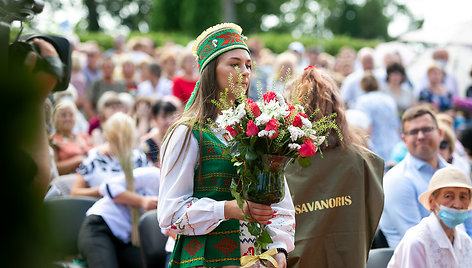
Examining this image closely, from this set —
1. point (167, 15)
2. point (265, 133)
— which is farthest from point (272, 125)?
point (167, 15)

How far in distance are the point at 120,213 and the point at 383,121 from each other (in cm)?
458

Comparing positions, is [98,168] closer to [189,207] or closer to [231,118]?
[189,207]

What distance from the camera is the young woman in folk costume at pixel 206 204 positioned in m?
2.67

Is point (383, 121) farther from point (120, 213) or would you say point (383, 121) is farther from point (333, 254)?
point (333, 254)

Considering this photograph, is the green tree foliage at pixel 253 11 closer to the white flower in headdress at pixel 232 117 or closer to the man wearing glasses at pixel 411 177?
the man wearing glasses at pixel 411 177

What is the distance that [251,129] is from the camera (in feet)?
8.39

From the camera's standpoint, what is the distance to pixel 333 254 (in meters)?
3.54

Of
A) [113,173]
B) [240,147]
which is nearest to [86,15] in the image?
[113,173]

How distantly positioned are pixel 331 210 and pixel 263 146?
1.14 metres

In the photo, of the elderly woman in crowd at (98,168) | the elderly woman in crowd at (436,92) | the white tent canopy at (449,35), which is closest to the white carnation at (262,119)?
the elderly woman in crowd at (98,168)

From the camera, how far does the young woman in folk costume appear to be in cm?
267

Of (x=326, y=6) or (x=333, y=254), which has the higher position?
(x=326, y=6)

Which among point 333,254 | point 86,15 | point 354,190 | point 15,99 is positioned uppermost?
point 86,15

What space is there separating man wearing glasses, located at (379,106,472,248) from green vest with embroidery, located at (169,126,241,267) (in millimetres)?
2312
